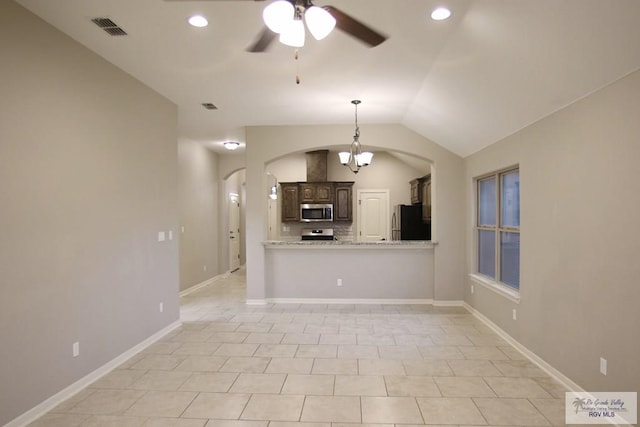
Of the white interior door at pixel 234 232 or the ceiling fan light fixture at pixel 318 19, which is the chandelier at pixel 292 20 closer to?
the ceiling fan light fixture at pixel 318 19

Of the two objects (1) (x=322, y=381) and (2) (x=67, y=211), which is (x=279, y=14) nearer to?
(2) (x=67, y=211)

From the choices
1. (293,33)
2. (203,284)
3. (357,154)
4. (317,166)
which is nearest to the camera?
(293,33)

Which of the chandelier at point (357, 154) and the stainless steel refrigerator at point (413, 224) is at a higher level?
the chandelier at point (357, 154)

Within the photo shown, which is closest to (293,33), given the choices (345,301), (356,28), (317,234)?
(356,28)

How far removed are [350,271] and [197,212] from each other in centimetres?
345

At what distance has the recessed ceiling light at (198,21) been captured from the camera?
2.80 metres

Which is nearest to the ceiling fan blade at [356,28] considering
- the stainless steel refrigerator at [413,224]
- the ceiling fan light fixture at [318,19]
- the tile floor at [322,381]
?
the ceiling fan light fixture at [318,19]

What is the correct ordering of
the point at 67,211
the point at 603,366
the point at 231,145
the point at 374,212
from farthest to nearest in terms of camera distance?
the point at 374,212 < the point at 231,145 < the point at 67,211 < the point at 603,366

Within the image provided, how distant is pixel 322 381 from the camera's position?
3277 mm

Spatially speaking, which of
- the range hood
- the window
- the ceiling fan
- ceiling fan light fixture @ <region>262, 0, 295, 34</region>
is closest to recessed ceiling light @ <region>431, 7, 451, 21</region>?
the ceiling fan

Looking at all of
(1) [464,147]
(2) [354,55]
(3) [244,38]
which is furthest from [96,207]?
(1) [464,147]

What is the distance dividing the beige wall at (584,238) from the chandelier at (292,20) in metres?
2.03

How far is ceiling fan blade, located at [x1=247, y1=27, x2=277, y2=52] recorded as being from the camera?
2.23 metres

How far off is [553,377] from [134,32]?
182 inches
